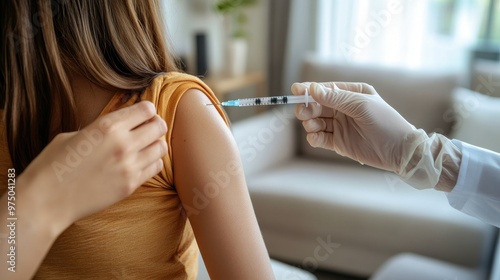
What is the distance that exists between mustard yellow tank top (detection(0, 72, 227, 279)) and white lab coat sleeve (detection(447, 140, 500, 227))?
1.56ft

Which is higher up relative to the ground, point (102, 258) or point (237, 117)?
point (102, 258)

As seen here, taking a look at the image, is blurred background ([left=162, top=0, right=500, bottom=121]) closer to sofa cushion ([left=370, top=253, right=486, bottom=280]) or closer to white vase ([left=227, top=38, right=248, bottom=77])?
white vase ([left=227, top=38, right=248, bottom=77])

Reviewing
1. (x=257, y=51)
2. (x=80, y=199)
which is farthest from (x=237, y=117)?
(x=80, y=199)

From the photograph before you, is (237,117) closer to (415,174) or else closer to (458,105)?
(458,105)

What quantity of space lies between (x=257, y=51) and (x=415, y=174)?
8.97ft

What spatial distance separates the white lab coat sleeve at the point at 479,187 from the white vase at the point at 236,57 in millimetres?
2478

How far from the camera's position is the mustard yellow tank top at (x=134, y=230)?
844mm

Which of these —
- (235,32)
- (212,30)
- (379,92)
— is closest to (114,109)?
(379,92)

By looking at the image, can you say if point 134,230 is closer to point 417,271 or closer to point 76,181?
point 76,181

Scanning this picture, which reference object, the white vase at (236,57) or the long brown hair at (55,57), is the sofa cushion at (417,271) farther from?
the white vase at (236,57)

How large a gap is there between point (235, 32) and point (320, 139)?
8.23 feet

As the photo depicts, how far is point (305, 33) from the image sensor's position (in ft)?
10.9

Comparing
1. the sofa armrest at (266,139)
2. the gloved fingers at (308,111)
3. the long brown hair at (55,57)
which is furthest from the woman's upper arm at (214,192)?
the sofa armrest at (266,139)

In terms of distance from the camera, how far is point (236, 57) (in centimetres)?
336
